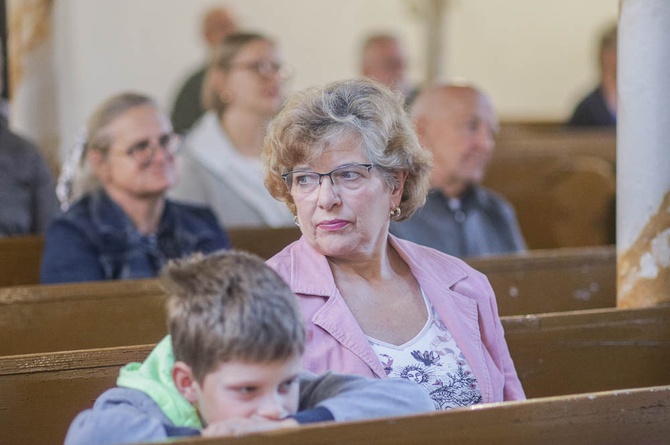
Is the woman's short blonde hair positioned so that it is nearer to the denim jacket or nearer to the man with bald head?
the man with bald head

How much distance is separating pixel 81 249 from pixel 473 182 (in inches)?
62.1

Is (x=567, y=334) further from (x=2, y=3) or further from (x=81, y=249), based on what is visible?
(x=2, y=3)

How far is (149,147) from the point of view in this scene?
13.1ft

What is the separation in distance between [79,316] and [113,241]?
590 millimetres

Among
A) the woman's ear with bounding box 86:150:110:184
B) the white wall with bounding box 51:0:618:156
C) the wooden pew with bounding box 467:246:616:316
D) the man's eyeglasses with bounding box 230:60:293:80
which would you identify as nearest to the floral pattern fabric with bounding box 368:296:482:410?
the wooden pew with bounding box 467:246:616:316

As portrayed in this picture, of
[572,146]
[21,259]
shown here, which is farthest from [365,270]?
[572,146]

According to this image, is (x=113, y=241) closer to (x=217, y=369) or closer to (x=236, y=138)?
(x=236, y=138)

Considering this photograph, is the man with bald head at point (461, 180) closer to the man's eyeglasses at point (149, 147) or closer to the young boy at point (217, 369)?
the man's eyeglasses at point (149, 147)

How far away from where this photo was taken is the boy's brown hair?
1.84m

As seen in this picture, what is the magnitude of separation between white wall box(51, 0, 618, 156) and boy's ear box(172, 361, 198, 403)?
499cm

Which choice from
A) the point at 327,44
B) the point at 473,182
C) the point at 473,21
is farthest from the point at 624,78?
the point at 473,21

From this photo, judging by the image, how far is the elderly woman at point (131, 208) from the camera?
374 cm

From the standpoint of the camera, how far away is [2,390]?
7.71 ft

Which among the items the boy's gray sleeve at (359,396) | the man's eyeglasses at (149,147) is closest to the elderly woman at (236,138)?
the man's eyeglasses at (149,147)
